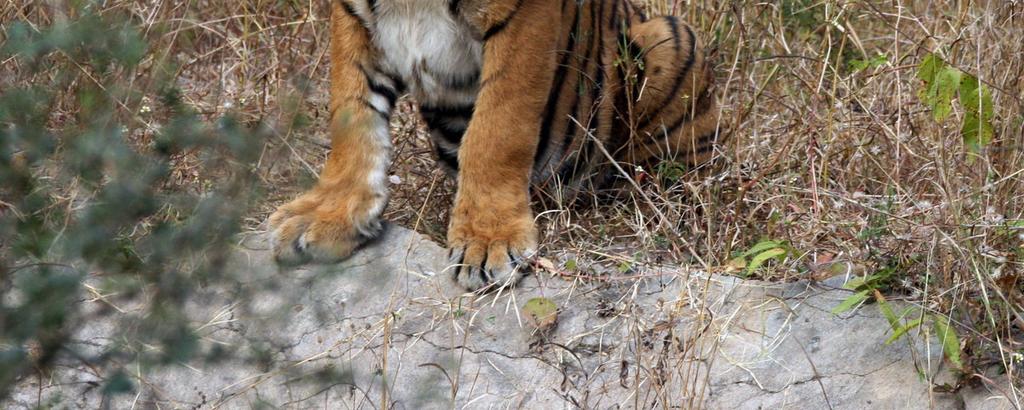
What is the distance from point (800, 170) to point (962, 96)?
1.94 feet

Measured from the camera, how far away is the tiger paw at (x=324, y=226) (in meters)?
3.30

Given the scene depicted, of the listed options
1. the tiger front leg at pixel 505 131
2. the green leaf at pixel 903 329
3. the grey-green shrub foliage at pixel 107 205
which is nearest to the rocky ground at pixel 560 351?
the green leaf at pixel 903 329

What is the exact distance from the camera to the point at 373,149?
135 inches

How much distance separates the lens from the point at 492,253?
127 inches

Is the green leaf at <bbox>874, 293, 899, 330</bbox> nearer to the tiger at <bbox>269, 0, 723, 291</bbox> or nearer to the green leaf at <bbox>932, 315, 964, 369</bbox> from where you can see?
the green leaf at <bbox>932, 315, 964, 369</bbox>

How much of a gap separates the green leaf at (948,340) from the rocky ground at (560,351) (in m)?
0.05

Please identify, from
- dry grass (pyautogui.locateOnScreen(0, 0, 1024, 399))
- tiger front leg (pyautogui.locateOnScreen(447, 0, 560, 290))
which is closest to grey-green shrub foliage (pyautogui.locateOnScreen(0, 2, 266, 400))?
dry grass (pyautogui.locateOnScreen(0, 0, 1024, 399))

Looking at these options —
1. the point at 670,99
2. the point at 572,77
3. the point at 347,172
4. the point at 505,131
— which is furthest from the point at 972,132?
the point at 347,172

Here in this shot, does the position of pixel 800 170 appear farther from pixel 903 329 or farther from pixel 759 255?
pixel 903 329

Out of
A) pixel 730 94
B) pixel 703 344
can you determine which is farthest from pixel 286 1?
pixel 703 344

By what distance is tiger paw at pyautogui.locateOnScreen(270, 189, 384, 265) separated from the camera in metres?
3.30

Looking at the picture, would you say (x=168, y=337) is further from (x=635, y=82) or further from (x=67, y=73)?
(x=635, y=82)

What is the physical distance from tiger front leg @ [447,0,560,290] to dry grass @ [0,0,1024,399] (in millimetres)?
125

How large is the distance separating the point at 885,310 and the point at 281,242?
1.52 m
